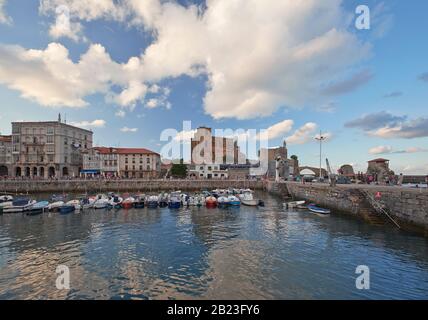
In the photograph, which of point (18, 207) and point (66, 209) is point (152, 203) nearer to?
point (66, 209)

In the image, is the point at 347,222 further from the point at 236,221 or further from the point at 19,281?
the point at 19,281

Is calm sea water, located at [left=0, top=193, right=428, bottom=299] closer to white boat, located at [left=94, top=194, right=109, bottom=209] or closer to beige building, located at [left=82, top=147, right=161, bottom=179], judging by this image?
white boat, located at [left=94, top=194, right=109, bottom=209]

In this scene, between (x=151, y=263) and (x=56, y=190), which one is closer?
(x=151, y=263)

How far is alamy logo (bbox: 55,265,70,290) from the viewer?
1247cm

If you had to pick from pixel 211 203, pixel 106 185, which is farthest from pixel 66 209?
pixel 106 185

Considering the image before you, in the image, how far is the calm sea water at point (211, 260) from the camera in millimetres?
12000

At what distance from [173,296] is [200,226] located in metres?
15.0

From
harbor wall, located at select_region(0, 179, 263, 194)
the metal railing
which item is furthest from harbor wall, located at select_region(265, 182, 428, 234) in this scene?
harbor wall, located at select_region(0, 179, 263, 194)

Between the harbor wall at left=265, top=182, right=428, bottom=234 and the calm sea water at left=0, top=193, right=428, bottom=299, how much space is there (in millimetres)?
1964

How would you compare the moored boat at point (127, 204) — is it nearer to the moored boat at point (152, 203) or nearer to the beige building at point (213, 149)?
the moored boat at point (152, 203)

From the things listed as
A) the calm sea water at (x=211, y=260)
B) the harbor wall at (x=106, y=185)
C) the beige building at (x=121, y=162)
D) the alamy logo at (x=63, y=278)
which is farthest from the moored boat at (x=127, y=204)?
the beige building at (x=121, y=162)

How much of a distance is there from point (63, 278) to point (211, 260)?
9706 mm
